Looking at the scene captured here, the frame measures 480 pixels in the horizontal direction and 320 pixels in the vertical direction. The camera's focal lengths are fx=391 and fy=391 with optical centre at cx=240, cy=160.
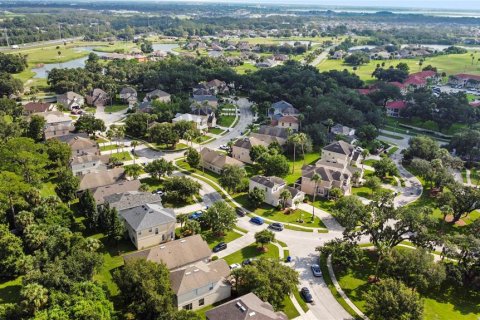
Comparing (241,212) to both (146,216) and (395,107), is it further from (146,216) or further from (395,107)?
(395,107)

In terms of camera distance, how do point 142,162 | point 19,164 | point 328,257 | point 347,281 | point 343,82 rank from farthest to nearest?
point 343,82
point 142,162
point 19,164
point 328,257
point 347,281

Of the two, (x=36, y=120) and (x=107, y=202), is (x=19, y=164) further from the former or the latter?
(x=36, y=120)

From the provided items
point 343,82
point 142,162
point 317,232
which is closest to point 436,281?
point 317,232

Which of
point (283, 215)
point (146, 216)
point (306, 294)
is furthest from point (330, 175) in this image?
point (146, 216)

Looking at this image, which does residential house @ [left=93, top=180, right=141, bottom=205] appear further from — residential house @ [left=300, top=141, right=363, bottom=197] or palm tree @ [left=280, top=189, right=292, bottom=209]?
residential house @ [left=300, top=141, right=363, bottom=197]

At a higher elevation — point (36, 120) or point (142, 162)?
point (36, 120)

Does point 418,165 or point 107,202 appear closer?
point 107,202

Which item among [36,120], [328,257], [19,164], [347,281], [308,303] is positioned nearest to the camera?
[308,303]
